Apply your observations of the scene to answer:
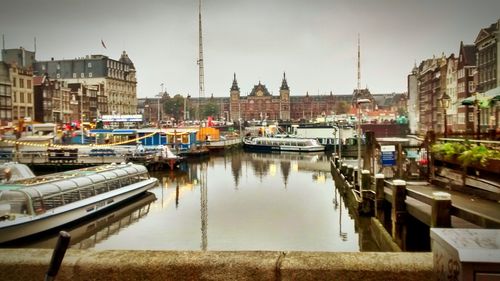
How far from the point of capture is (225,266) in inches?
132

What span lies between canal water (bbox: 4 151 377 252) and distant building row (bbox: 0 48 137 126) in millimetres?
25922

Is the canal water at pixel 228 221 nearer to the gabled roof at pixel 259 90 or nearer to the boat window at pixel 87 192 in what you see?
the boat window at pixel 87 192

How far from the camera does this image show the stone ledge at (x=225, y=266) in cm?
323

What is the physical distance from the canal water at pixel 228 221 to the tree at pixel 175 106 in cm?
9640

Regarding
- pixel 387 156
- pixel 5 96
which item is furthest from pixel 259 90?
pixel 387 156

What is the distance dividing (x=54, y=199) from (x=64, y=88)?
2461 inches

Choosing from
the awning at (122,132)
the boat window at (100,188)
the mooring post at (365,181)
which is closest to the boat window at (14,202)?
the boat window at (100,188)

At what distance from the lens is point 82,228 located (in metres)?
18.6

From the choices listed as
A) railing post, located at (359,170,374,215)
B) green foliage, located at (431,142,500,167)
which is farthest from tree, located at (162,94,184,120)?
green foliage, located at (431,142,500,167)

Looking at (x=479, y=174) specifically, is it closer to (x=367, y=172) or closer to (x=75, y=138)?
(x=367, y=172)

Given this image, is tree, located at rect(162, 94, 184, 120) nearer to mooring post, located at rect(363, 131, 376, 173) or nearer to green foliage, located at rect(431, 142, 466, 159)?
mooring post, located at rect(363, 131, 376, 173)

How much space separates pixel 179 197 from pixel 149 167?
1440 cm

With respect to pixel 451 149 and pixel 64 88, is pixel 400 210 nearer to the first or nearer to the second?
pixel 451 149

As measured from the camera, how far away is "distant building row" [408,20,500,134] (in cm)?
2282
